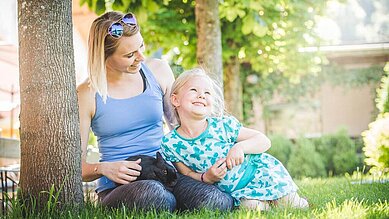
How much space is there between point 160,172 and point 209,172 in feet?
0.84

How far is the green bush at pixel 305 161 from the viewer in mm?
11070

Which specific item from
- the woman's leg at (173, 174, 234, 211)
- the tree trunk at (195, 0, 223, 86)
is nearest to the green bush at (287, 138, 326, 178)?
the tree trunk at (195, 0, 223, 86)

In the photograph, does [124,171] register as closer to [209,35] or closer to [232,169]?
[232,169]

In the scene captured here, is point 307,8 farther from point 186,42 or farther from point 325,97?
point 325,97

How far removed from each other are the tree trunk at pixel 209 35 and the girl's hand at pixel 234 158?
2604mm

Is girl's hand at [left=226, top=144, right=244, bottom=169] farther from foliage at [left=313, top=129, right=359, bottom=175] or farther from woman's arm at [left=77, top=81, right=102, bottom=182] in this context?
foliage at [left=313, top=129, right=359, bottom=175]

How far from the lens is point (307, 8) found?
9109 millimetres

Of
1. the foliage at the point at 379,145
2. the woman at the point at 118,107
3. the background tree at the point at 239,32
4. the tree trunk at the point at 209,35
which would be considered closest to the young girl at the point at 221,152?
the woman at the point at 118,107

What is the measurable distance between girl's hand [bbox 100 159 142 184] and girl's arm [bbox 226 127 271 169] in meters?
0.50

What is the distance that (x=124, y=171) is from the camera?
10.9ft

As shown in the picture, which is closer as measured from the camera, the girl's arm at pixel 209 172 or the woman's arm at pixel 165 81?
the girl's arm at pixel 209 172

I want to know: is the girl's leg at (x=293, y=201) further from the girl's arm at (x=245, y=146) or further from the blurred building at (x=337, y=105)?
the blurred building at (x=337, y=105)

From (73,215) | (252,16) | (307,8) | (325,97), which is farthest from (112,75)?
(325,97)

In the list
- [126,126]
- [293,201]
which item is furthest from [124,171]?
[293,201]
